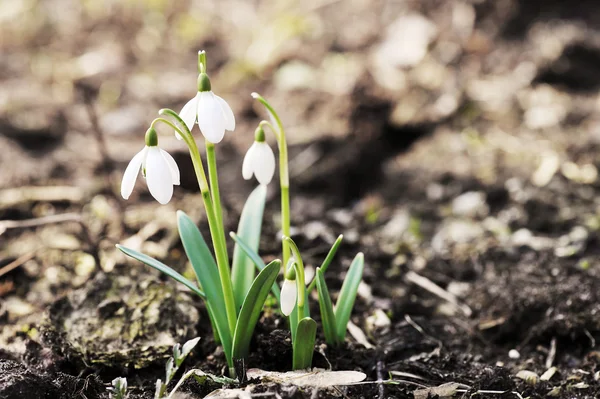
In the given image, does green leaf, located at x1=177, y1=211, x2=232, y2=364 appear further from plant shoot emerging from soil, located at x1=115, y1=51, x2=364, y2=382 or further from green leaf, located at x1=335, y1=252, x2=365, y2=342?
green leaf, located at x1=335, y1=252, x2=365, y2=342

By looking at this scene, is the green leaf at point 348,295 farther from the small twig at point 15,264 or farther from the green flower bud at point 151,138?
the small twig at point 15,264

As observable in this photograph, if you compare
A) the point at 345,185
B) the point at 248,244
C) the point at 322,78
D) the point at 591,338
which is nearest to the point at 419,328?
the point at 591,338

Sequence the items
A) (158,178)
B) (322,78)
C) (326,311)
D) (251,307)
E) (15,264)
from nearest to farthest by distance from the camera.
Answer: (158,178), (251,307), (326,311), (15,264), (322,78)

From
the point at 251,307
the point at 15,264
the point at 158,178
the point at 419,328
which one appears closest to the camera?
the point at 158,178

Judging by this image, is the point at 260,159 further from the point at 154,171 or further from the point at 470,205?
the point at 470,205

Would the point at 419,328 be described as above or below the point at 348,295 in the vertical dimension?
below

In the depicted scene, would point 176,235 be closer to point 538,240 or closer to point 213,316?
point 213,316

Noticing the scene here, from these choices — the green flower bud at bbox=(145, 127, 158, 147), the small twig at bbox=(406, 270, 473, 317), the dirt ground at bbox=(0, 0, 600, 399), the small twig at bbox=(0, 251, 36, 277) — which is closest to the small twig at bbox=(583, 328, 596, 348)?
the dirt ground at bbox=(0, 0, 600, 399)
